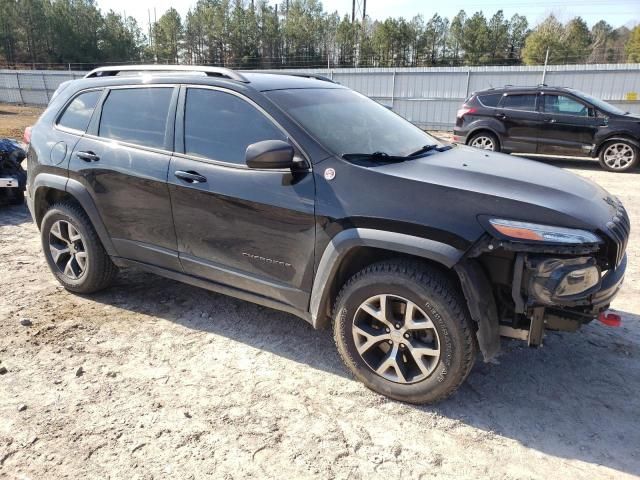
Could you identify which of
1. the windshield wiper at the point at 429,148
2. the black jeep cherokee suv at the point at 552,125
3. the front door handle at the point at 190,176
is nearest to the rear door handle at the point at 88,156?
the front door handle at the point at 190,176

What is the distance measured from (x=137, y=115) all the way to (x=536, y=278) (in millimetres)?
2907

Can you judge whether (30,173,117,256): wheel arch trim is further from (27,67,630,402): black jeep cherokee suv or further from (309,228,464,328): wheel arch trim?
(309,228,464,328): wheel arch trim

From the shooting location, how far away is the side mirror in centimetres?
281

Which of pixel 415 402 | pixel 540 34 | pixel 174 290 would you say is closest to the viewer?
pixel 415 402

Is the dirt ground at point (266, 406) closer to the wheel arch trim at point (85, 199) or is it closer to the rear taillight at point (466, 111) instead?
the wheel arch trim at point (85, 199)

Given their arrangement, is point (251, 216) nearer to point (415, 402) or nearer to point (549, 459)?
point (415, 402)

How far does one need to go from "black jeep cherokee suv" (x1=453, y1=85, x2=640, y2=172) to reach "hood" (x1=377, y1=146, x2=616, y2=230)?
7.88 m

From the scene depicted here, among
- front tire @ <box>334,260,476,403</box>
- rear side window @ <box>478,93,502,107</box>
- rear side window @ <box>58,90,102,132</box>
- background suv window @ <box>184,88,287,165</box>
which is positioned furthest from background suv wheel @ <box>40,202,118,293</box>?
rear side window @ <box>478,93,502,107</box>

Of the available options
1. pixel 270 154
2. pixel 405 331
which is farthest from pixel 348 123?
pixel 405 331

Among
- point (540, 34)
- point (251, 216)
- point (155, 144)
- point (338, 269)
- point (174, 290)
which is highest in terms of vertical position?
point (540, 34)

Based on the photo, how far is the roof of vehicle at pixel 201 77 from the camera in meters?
3.34

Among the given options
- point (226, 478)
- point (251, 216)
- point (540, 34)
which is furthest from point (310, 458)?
point (540, 34)

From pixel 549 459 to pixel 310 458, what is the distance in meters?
1.18

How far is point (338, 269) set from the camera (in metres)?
2.89
